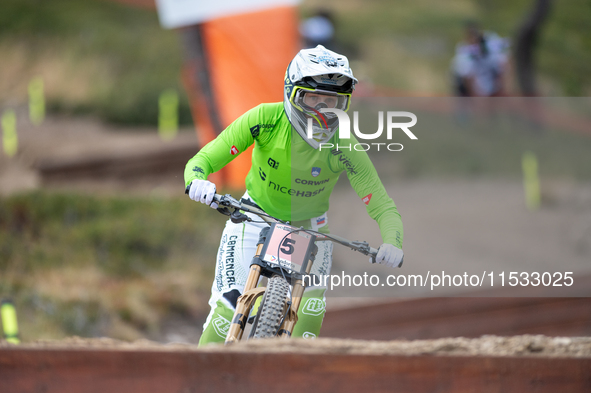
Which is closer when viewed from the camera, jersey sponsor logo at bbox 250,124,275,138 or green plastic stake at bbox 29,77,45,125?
jersey sponsor logo at bbox 250,124,275,138

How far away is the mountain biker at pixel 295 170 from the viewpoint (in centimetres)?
373

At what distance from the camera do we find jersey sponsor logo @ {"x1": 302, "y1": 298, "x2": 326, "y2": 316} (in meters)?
3.86

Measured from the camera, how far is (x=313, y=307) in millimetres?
3871

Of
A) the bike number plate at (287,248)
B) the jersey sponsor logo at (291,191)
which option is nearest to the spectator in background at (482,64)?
the jersey sponsor logo at (291,191)

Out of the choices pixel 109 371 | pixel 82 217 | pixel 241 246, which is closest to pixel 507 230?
pixel 82 217

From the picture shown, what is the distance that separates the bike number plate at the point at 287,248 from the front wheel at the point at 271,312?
0.61 feet

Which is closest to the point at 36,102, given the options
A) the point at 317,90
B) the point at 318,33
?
the point at 318,33

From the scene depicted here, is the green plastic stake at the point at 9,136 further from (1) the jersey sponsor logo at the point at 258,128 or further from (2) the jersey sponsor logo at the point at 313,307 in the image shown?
(2) the jersey sponsor logo at the point at 313,307

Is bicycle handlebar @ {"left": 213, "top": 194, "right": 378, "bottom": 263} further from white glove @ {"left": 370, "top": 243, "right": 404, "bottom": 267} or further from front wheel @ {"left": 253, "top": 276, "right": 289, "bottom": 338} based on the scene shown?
front wheel @ {"left": 253, "top": 276, "right": 289, "bottom": 338}

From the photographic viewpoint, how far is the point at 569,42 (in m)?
17.3

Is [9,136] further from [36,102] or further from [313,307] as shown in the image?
[313,307]

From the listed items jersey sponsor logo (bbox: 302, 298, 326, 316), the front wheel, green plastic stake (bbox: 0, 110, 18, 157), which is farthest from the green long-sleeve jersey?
green plastic stake (bbox: 0, 110, 18, 157)

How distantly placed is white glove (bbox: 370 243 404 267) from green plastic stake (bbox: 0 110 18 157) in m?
12.3

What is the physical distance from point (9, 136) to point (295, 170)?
40.0 feet
